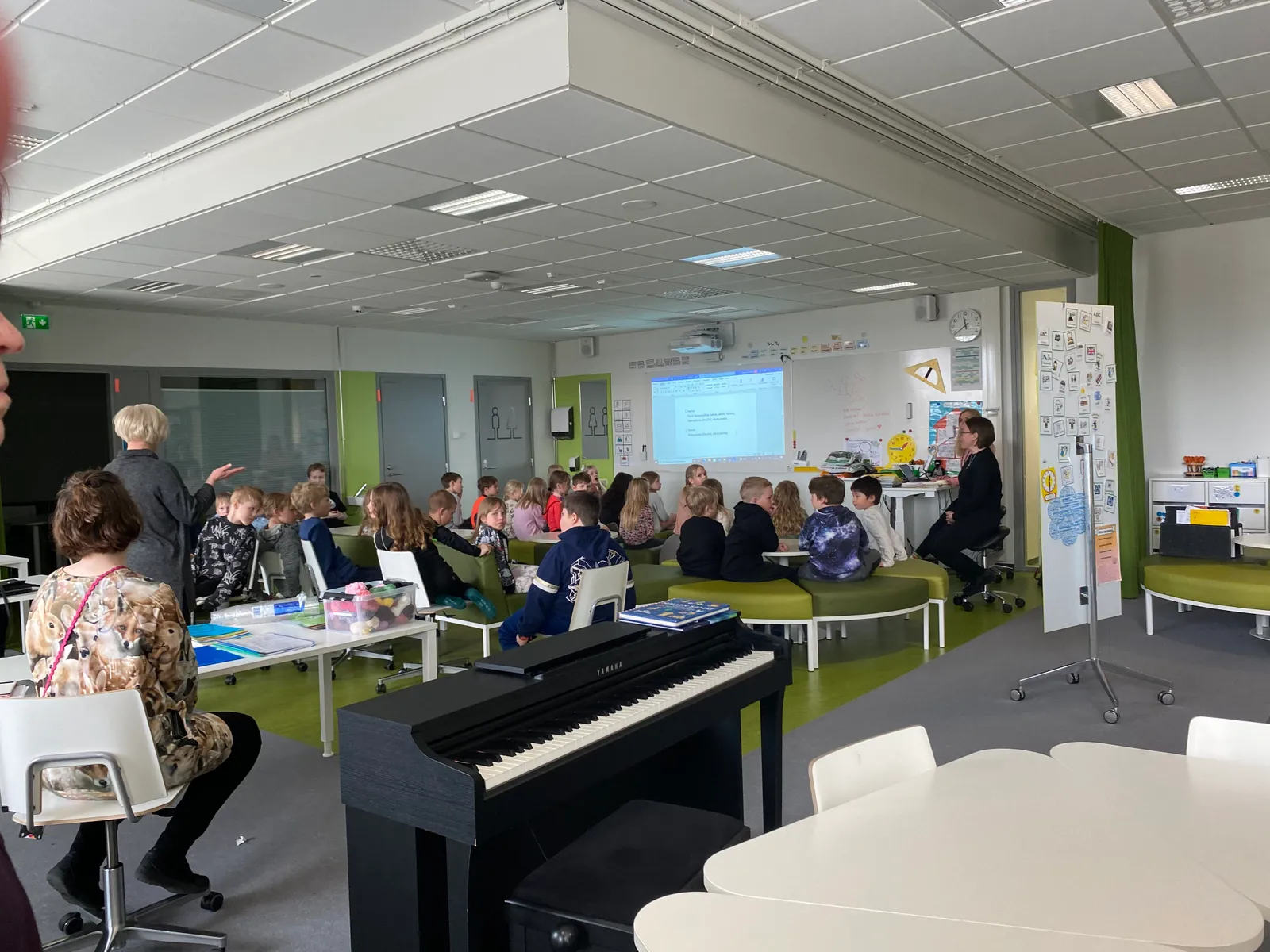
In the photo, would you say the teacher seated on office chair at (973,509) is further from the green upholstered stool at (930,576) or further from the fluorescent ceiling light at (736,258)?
the fluorescent ceiling light at (736,258)

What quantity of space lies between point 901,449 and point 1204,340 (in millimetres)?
2960

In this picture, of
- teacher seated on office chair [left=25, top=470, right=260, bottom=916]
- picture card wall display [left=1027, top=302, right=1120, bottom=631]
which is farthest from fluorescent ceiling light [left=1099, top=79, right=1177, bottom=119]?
teacher seated on office chair [left=25, top=470, right=260, bottom=916]

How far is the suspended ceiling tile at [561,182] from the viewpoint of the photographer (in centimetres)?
471

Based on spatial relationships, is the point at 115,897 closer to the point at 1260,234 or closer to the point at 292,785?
the point at 292,785

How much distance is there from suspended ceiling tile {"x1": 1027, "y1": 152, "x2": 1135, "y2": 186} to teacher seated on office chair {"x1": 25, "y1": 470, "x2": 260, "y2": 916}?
5.84 metres

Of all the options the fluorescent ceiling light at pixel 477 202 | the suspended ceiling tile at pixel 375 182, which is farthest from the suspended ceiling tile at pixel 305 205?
the fluorescent ceiling light at pixel 477 202

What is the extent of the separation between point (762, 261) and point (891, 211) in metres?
1.73

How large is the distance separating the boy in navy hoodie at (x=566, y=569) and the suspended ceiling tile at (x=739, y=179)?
68.9 inches

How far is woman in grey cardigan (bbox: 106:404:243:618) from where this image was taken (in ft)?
14.0

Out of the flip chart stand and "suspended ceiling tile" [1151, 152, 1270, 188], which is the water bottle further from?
"suspended ceiling tile" [1151, 152, 1270, 188]

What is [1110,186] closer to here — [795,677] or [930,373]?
[930,373]

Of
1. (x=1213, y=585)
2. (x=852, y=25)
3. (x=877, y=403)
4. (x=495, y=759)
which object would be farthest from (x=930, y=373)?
(x=495, y=759)

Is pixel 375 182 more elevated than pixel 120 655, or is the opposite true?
pixel 375 182

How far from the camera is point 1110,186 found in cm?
676
